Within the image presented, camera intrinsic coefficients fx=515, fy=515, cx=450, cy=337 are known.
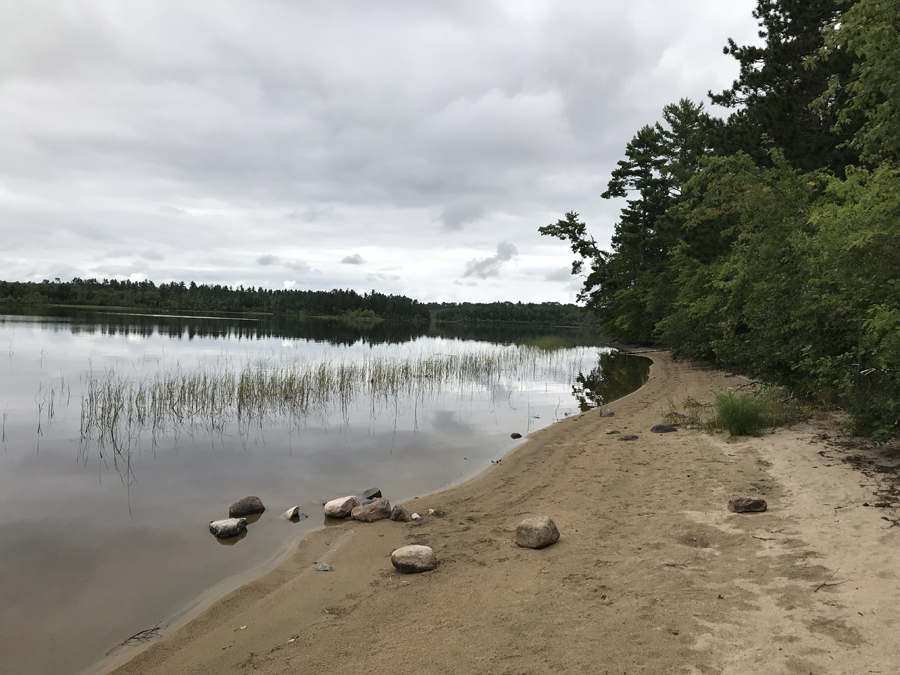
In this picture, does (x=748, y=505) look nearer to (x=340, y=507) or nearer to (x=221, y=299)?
(x=340, y=507)

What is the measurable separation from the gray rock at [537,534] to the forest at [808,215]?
169 inches

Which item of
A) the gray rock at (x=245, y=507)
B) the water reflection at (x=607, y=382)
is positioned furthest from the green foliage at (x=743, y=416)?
the gray rock at (x=245, y=507)

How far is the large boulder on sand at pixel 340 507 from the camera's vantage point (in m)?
7.65

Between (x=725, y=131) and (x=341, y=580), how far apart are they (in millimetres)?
18568

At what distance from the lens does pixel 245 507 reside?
784cm

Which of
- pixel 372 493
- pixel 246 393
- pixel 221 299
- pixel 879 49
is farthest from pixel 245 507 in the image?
pixel 221 299

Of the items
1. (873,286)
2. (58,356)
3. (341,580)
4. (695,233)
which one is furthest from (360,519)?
(58,356)

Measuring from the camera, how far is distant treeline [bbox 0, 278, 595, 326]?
133 metres

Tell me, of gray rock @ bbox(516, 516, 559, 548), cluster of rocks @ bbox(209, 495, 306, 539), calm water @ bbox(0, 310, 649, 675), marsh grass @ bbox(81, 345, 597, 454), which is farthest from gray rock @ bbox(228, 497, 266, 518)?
marsh grass @ bbox(81, 345, 597, 454)

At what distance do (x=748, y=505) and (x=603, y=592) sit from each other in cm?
279

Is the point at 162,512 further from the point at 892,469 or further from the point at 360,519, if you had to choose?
the point at 892,469

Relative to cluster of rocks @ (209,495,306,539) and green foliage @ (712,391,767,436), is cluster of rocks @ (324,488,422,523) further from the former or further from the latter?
green foliage @ (712,391,767,436)

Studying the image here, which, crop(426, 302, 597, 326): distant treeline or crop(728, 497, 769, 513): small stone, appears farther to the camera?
crop(426, 302, 597, 326): distant treeline

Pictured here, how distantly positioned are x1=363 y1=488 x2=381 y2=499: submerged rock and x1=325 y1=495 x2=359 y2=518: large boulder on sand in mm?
700
